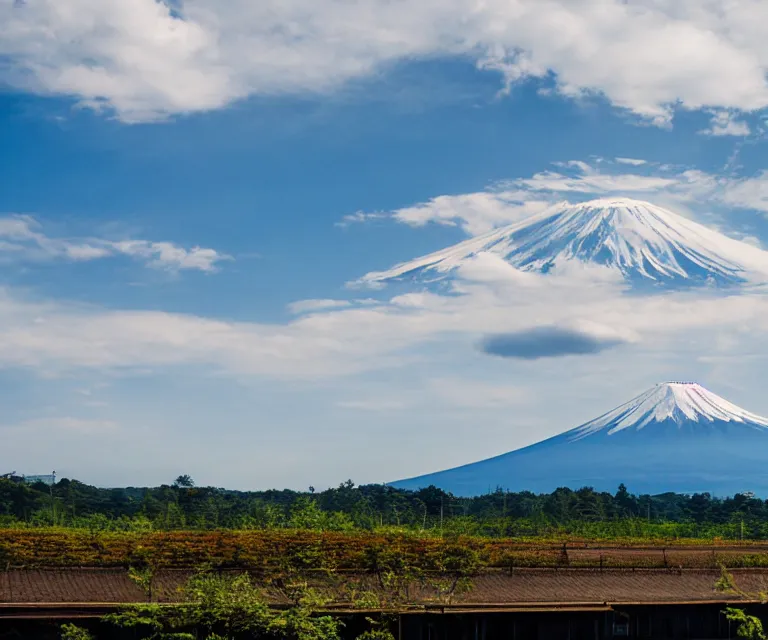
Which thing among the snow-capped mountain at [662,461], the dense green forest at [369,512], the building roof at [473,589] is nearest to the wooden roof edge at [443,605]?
the building roof at [473,589]

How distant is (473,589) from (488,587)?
69 cm

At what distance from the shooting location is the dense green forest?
31547 millimetres

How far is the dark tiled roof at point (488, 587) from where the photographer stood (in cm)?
1847

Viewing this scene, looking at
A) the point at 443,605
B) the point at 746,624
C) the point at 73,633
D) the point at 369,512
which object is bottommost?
the point at 73,633

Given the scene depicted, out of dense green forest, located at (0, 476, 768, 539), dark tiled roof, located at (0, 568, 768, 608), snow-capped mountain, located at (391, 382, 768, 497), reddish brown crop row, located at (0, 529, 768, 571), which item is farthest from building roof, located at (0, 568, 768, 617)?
snow-capped mountain, located at (391, 382, 768, 497)

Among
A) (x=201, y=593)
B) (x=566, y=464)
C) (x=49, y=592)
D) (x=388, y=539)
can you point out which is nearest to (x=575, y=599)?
(x=388, y=539)

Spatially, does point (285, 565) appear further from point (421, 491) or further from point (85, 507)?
point (421, 491)

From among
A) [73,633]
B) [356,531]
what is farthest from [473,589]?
[356,531]

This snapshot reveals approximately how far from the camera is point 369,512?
131ft

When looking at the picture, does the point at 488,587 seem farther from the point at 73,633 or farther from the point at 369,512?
the point at 369,512

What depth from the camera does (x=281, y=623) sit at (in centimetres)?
1700

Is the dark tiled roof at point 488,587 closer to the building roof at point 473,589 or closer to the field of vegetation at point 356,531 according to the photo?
the building roof at point 473,589

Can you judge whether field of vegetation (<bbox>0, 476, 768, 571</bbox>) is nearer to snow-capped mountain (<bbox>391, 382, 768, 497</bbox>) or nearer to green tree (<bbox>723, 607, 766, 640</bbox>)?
green tree (<bbox>723, 607, 766, 640</bbox>)

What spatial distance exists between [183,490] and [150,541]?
23.3 meters
